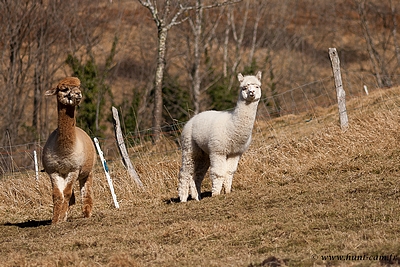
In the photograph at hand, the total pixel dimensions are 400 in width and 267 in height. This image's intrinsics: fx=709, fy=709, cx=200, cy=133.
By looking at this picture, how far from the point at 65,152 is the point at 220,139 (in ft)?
7.02

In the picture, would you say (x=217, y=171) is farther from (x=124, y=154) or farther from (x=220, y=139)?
(x=124, y=154)

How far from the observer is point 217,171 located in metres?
9.88

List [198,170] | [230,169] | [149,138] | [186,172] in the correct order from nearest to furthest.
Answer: [230,169] → [186,172] → [198,170] → [149,138]

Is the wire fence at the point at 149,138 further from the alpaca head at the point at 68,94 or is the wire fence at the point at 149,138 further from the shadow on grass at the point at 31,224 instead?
the alpaca head at the point at 68,94

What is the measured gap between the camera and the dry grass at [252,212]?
6484mm

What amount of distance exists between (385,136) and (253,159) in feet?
7.11

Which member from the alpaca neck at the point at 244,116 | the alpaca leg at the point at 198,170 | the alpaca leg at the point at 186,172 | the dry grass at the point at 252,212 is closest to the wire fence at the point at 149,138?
the dry grass at the point at 252,212

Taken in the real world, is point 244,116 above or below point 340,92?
below

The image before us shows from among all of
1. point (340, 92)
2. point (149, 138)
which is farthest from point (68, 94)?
point (340, 92)

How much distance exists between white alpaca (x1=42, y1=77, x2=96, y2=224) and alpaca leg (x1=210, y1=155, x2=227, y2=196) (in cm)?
169

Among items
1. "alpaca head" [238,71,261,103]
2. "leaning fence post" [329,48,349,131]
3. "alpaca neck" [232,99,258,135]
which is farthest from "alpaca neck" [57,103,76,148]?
"leaning fence post" [329,48,349,131]

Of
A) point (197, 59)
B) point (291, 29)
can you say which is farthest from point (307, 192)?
point (291, 29)

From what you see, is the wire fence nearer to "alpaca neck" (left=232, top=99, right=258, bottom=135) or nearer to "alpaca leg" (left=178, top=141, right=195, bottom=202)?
"alpaca leg" (left=178, top=141, right=195, bottom=202)

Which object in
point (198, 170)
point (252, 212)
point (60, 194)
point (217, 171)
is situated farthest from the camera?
point (198, 170)
